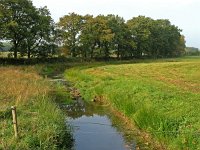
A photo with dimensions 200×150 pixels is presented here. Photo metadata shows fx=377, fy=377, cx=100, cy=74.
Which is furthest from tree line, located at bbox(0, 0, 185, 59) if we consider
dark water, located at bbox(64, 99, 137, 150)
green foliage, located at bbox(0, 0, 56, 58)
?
dark water, located at bbox(64, 99, 137, 150)

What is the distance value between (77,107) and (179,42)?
11388 cm

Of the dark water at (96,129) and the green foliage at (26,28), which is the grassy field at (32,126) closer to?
the dark water at (96,129)

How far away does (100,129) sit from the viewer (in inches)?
876

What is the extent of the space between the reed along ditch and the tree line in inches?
1649

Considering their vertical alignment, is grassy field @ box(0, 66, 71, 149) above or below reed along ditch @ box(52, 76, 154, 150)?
above

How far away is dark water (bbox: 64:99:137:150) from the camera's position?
18811 millimetres

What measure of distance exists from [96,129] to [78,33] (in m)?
64.8

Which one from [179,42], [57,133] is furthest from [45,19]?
[179,42]

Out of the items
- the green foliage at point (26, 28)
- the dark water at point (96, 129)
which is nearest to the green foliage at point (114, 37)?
the green foliage at point (26, 28)

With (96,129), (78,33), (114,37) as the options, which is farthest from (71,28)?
(96,129)

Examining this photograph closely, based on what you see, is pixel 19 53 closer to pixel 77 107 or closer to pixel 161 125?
pixel 77 107

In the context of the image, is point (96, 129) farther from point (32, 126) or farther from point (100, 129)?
point (32, 126)

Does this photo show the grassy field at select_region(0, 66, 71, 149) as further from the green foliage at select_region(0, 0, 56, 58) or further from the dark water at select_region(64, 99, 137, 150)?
the green foliage at select_region(0, 0, 56, 58)

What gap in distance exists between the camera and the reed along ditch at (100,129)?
61.4 feet
